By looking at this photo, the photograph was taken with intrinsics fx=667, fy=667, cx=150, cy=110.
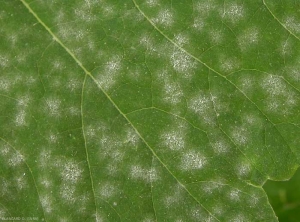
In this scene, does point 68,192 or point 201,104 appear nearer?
point 201,104

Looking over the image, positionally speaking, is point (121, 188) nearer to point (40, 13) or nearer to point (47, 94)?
point (47, 94)

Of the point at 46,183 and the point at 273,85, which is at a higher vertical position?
the point at 273,85

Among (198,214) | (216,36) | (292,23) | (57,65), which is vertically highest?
(292,23)

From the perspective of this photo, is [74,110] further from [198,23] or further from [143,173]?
[198,23]

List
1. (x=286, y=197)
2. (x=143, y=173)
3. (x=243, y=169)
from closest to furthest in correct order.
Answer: (x=243, y=169), (x=143, y=173), (x=286, y=197)

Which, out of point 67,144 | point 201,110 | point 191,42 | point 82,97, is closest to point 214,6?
point 191,42

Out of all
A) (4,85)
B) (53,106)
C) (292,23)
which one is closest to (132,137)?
(53,106)

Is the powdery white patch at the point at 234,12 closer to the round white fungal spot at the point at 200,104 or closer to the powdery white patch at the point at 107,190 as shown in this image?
the round white fungal spot at the point at 200,104

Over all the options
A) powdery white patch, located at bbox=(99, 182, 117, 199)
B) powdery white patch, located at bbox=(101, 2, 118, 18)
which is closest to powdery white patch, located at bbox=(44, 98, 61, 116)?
powdery white patch, located at bbox=(99, 182, 117, 199)

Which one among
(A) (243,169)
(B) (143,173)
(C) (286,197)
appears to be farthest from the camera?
(C) (286,197)
